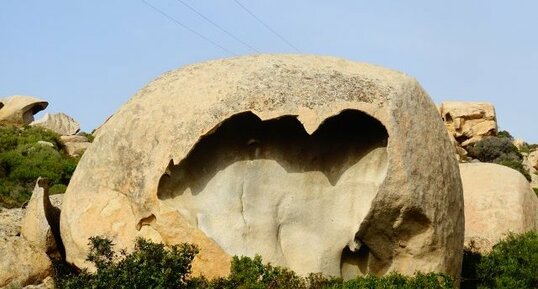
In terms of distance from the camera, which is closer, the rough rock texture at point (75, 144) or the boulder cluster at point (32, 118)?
the rough rock texture at point (75, 144)

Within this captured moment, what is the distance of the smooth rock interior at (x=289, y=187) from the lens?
14.1 meters

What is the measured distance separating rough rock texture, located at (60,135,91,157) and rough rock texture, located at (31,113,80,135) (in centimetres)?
247

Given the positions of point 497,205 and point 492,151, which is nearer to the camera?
point 497,205

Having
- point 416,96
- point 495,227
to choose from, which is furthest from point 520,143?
point 416,96

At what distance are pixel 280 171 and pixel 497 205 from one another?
8.24 meters

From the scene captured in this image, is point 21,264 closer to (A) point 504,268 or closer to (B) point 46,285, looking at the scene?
(B) point 46,285

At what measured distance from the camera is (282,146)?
1455 centimetres

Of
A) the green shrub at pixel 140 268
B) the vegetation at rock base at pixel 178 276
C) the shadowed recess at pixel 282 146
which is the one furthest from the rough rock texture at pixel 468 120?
the green shrub at pixel 140 268

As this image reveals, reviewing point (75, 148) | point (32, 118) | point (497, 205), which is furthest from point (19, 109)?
point (497, 205)

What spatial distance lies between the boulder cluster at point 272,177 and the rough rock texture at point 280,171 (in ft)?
0.06

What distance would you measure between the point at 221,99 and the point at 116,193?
6.57 ft

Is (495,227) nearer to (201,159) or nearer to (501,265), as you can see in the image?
(501,265)

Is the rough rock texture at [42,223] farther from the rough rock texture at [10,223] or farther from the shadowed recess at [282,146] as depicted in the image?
the shadowed recess at [282,146]

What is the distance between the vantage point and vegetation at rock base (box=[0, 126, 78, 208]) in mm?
29648
